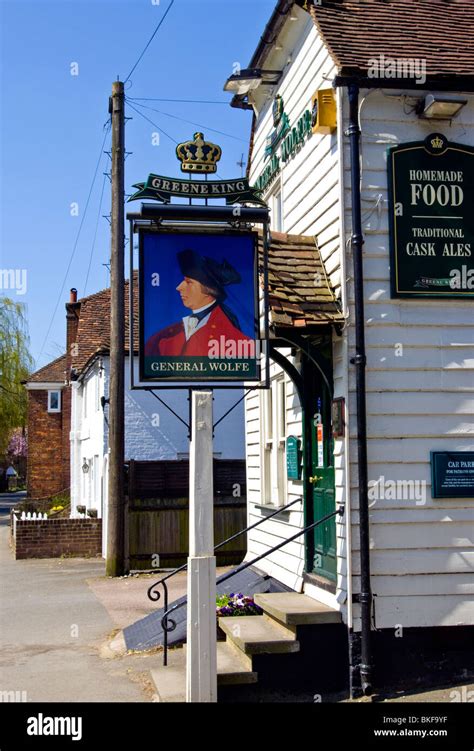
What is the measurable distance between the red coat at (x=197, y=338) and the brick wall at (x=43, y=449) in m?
27.2

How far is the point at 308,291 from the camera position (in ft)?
28.2

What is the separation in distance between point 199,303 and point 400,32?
376 cm

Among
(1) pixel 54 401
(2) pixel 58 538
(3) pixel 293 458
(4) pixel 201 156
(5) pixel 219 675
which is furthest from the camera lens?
(1) pixel 54 401

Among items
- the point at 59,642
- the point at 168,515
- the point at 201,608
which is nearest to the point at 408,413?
the point at 201,608

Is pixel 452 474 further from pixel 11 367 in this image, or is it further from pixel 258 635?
pixel 11 367

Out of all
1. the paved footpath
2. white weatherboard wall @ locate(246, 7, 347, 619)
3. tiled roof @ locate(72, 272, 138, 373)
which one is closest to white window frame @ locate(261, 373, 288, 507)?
white weatherboard wall @ locate(246, 7, 347, 619)

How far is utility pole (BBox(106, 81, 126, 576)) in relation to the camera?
1636 cm

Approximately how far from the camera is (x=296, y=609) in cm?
830

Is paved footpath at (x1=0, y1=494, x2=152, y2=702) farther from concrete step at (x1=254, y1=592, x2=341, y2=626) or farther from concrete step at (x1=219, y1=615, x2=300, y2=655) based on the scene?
concrete step at (x1=254, y1=592, x2=341, y2=626)

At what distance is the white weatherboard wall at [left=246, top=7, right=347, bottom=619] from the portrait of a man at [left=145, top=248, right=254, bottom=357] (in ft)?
3.40

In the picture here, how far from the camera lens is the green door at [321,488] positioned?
871 cm
